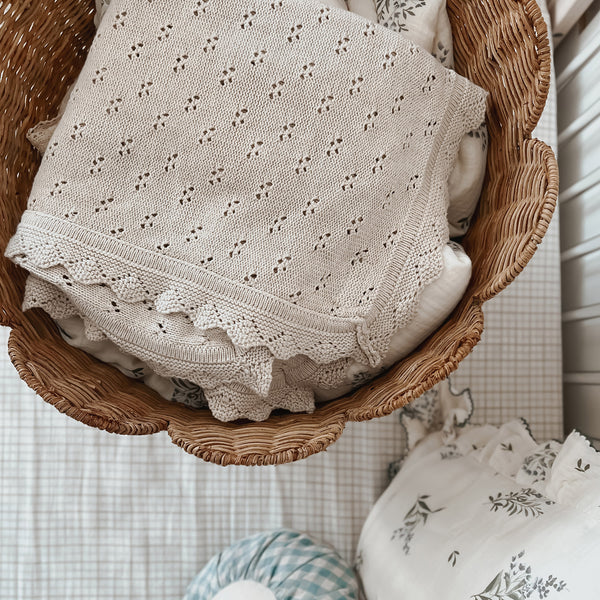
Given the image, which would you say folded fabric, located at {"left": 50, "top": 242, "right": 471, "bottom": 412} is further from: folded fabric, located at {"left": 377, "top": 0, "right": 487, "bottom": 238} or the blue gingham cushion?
the blue gingham cushion

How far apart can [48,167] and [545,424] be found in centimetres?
93

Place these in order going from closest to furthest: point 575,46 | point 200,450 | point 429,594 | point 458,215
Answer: point 200,450, point 429,594, point 458,215, point 575,46

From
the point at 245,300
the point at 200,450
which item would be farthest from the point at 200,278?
the point at 200,450

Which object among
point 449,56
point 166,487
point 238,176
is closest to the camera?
point 238,176

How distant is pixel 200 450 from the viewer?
2.28ft

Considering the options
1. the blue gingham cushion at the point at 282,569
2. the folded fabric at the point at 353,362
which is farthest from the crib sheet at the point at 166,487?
the folded fabric at the point at 353,362

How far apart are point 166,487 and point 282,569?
10.6 inches

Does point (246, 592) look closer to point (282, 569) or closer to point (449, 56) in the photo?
point (282, 569)

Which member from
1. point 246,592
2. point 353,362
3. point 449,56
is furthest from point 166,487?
point 449,56

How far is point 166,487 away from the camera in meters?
1.12

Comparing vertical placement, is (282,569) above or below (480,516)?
below

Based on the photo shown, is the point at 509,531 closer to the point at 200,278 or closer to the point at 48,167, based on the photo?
the point at 200,278

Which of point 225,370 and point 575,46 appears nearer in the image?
point 225,370

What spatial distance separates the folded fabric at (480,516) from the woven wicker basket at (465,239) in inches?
9.3
